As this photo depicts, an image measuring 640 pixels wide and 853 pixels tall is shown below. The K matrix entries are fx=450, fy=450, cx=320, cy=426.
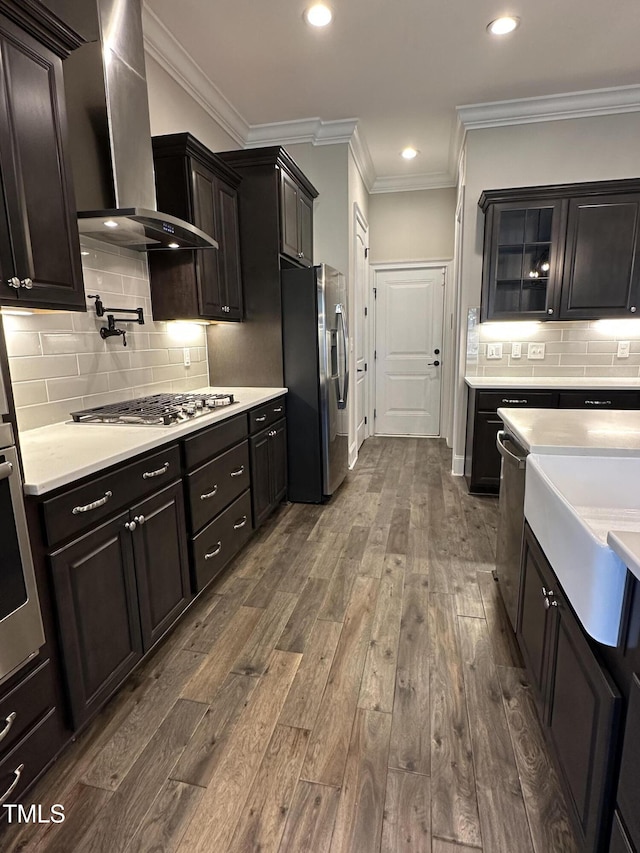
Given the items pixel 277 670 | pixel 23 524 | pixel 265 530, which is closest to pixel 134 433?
pixel 23 524

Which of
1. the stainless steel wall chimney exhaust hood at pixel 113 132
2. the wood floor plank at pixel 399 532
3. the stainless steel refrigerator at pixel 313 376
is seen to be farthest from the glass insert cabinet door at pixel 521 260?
the stainless steel wall chimney exhaust hood at pixel 113 132

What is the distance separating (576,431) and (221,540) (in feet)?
5.76

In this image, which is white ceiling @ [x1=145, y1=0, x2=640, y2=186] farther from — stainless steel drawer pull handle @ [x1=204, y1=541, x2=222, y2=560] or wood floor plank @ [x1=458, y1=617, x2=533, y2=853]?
wood floor plank @ [x1=458, y1=617, x2=533, y2=853]

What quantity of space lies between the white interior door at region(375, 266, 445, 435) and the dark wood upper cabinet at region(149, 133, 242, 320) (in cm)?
286

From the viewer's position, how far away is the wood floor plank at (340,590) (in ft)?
7.12

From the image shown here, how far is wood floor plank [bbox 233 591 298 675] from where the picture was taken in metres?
1.84

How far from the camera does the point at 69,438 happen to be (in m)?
1.79

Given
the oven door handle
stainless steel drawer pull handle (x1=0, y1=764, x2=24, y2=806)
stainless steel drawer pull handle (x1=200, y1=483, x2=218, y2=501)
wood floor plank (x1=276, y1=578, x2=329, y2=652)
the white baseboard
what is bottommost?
wood floor plank (x1=276, y1=578, x2=329, y2=652)

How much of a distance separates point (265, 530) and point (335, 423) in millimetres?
1016

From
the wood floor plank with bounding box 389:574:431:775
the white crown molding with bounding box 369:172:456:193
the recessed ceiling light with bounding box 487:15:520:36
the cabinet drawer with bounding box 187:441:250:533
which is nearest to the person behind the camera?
the wood floor plank with bounding box 389:574:431:775

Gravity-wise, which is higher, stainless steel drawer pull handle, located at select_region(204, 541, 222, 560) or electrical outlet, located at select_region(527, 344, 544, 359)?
electrical outlet, located at select_region(527, 344, 544, 359)

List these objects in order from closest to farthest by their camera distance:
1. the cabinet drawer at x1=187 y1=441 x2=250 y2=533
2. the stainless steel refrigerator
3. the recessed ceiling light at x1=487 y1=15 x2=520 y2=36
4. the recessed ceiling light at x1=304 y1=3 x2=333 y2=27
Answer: the cabinet drawer at x1=187 y1=441 x2=250 y2=533
the recessed ceiling light at x1=304 y1=3 x2=333 y2=27
the recessed ceiling light at x1=487 y1=15 x2=520 y2=36
the stainless steel refrigerator

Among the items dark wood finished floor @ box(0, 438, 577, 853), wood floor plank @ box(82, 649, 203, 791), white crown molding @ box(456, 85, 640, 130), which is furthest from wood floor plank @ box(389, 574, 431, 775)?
white crown molding @ box(456, 85, 640, 130)

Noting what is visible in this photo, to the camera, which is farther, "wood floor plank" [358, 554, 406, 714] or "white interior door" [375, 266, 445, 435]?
"white interior door" [375, 266, 445, 435]
